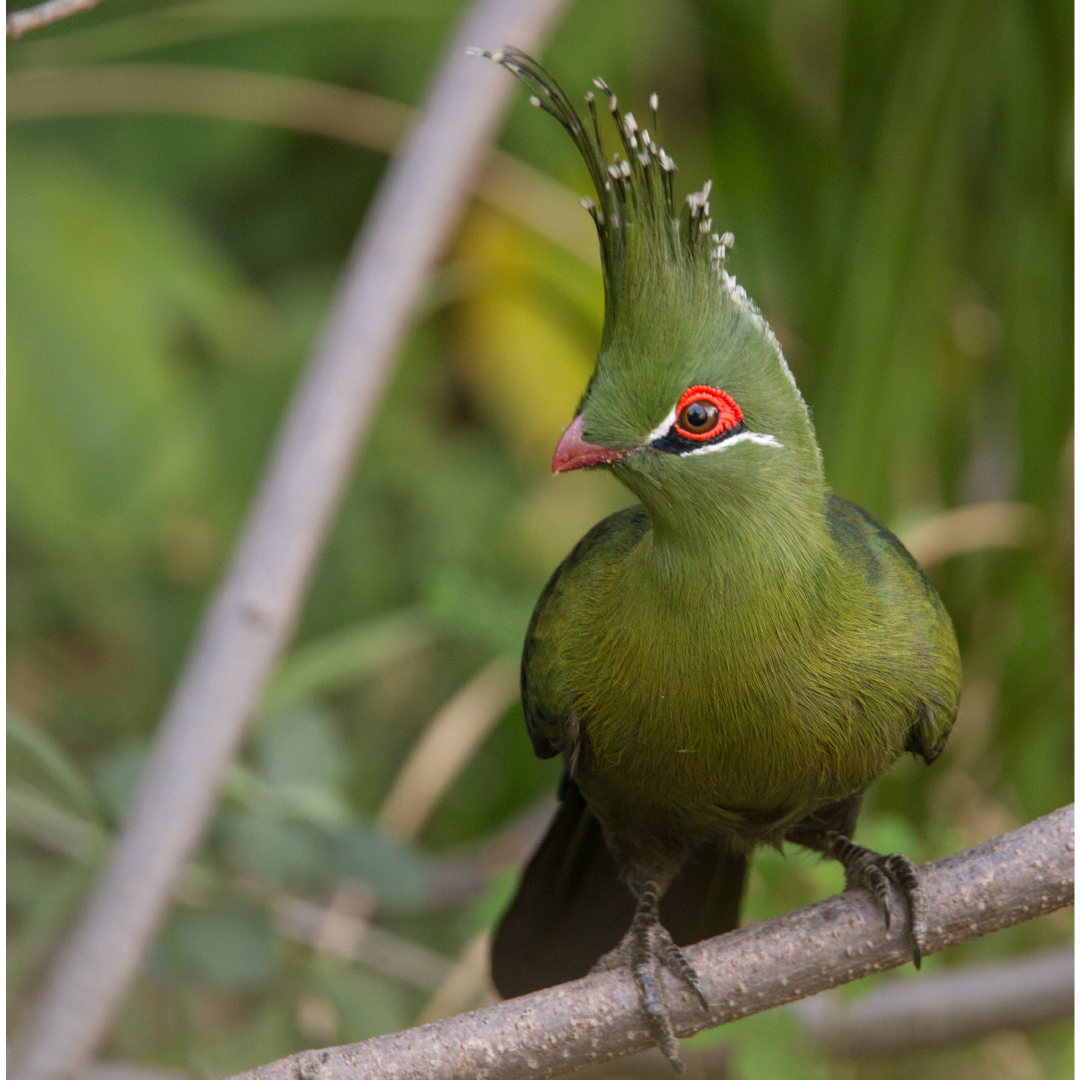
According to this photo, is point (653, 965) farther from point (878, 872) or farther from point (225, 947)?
point (225, 947)

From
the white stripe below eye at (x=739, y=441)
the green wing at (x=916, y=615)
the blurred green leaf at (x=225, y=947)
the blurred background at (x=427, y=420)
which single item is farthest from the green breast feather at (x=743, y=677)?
the blurred green leaf at (x=225, y=947)

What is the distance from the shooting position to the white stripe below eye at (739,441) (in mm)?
1440

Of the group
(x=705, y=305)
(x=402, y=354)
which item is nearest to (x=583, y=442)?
(x=705, y=305)

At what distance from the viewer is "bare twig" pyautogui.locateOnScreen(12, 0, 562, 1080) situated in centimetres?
200

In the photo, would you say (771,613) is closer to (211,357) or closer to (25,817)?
(25,817)

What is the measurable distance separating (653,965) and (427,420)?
225 cm

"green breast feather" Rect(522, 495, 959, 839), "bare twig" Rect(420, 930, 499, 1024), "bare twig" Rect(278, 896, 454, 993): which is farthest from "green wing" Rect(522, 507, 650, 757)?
"bare twig" Rect(278, 896, 454, 993)

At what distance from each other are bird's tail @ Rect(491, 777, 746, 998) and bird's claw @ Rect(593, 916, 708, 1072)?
0.24 m

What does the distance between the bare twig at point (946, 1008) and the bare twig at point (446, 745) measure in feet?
3.22

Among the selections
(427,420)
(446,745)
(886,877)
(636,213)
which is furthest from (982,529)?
(636,213)

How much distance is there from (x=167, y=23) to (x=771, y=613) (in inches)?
98.5

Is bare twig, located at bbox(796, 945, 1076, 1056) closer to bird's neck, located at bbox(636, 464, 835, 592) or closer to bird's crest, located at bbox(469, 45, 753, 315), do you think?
bird's neck, located at bbox(636, 464, 835, 592)

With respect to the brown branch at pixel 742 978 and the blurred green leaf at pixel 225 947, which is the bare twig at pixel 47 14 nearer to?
the brown branch at pixel 742 978

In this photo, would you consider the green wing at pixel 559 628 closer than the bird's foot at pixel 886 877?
No
